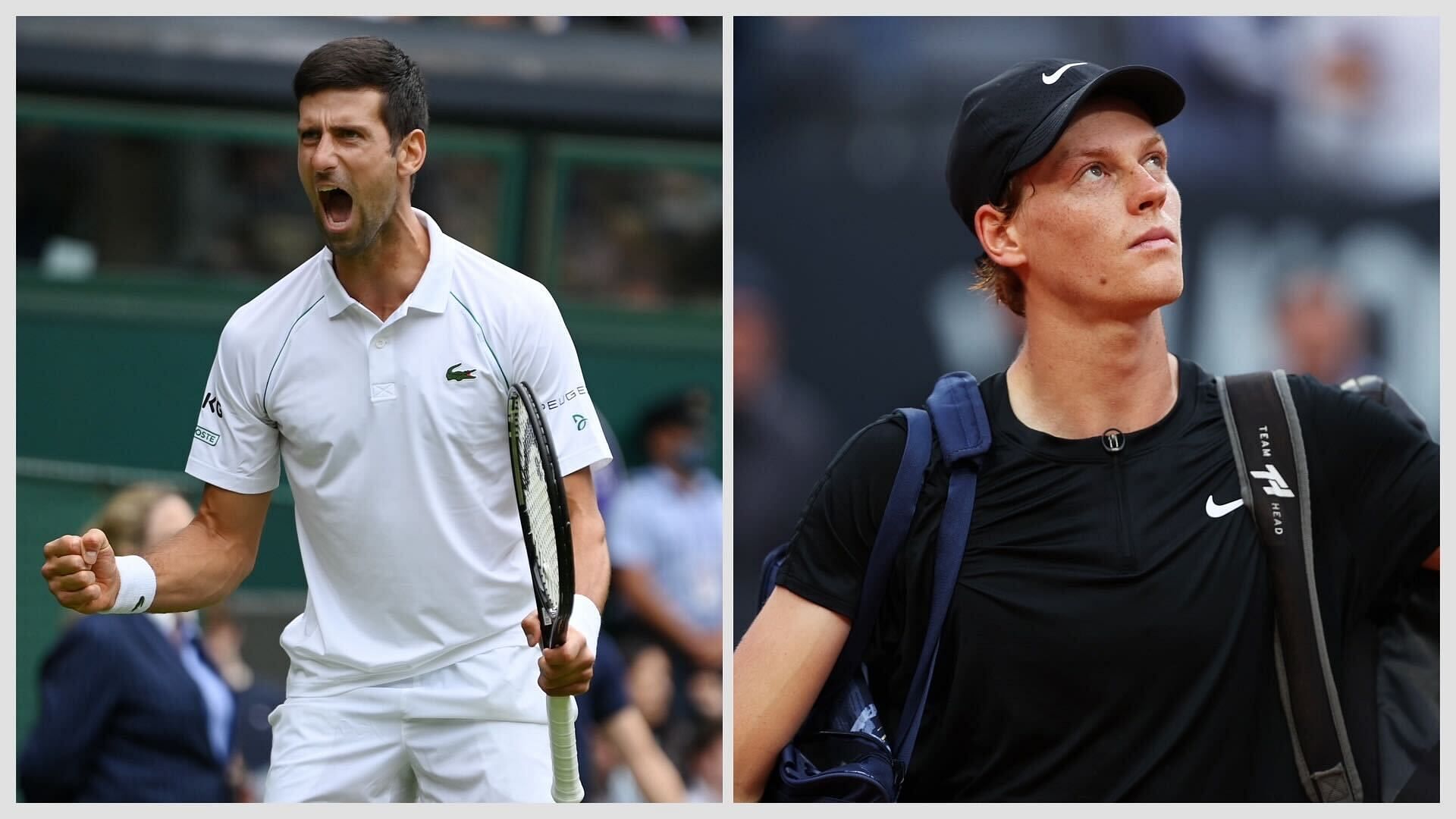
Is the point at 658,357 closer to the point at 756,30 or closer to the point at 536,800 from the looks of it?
the point at 756,30

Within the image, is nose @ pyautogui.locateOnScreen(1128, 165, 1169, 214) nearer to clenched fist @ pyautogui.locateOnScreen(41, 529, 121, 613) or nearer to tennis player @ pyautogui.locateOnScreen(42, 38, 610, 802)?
tennis player @ pyautogui.locateOnScreen(42, 38, 610, 802)

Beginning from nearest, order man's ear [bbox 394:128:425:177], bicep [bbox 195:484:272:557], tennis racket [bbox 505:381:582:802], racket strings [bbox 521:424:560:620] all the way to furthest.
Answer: tennis racket [bbox 505:381:582:802] → racket strings [bbox 521:424:560:620] → man's ear [bbox 394:128:425:177] → bicep [bbox 195:484:272:557]

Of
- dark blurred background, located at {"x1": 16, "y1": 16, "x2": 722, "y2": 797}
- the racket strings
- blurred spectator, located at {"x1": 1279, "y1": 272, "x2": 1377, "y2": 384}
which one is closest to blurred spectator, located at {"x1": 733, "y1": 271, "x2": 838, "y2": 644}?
blurred spectator, located at {"x1": 1279, "y1": 272, "x2": 1377, "y2": 384}

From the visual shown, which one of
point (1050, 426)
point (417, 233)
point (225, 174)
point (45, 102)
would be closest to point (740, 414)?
point (417, 233)

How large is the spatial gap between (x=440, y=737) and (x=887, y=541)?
1421 millimetres

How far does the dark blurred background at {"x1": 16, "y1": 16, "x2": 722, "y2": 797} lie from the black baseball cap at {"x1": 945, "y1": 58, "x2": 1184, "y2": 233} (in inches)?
228

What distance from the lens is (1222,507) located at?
4395 millimetres

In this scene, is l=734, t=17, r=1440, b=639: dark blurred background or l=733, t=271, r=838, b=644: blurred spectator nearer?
l=733, t=271, r=838, b=644: blurred spectator

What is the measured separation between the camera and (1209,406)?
4.56m

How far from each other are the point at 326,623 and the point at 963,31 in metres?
4.18

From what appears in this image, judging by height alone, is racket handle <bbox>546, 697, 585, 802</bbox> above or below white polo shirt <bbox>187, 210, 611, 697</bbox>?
below

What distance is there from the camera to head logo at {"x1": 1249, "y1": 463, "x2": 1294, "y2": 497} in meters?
4.35

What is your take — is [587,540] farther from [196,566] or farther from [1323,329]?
[1323,329]

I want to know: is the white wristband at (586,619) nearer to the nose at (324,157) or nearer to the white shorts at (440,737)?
the white shorts at (440,737)
